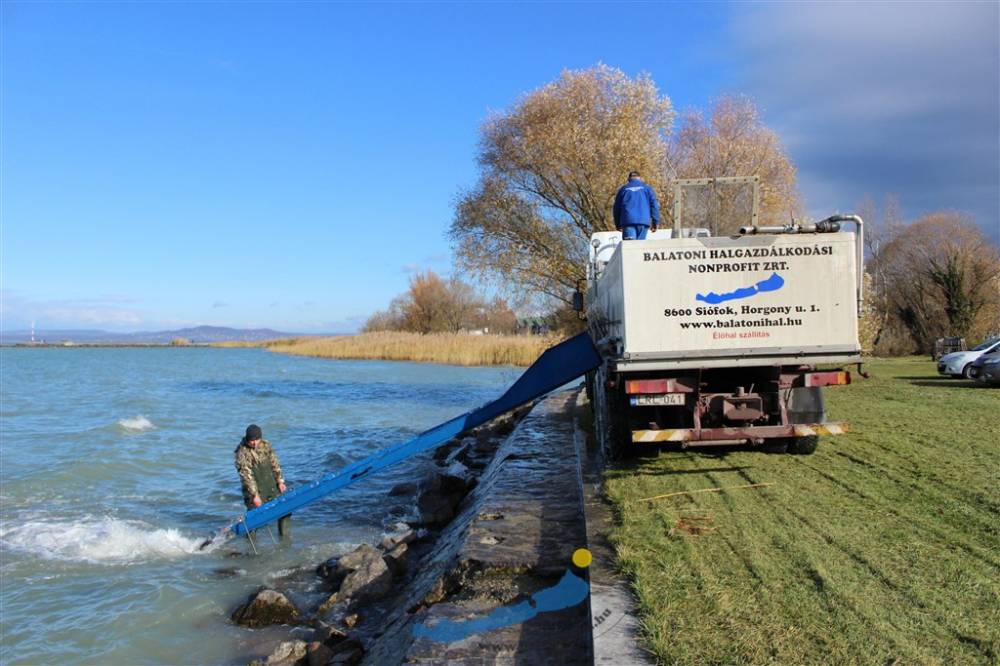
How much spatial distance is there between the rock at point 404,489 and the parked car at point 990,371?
1445 cm

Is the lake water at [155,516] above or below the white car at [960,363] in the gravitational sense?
below

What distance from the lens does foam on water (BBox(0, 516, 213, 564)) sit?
9.84 meters

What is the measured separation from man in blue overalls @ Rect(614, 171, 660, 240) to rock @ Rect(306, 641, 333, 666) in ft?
22.8

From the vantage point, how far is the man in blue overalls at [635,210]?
10539mm

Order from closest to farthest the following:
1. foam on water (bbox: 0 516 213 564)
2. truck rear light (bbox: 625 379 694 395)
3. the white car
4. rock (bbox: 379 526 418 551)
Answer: truck rear light (bbox: 625 379 694 395) → rock (bbox: 379 526 418 551) → foam on water (bbox: 0 516 213 564) → the white car

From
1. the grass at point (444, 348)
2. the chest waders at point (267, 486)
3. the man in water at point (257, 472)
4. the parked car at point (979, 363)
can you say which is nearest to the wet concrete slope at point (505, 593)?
the chest waders at point (267, 486)

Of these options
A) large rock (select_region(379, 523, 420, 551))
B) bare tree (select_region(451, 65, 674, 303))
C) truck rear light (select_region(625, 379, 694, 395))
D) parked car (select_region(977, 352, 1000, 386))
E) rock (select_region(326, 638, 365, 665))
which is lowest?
rock (select_region(326, 638, 365, 665))

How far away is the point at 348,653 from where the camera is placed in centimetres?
620

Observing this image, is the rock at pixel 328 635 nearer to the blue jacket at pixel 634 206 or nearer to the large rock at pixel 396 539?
the large rock at pixel 396 539

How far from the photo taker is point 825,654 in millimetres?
Answer: 3691

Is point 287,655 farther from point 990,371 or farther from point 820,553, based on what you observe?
point 990,371

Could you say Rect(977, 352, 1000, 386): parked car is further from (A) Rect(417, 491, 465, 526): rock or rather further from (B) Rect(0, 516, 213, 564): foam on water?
(B) Rect(0, 516, 213, 564): foam on water

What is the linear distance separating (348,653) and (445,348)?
1825 inches

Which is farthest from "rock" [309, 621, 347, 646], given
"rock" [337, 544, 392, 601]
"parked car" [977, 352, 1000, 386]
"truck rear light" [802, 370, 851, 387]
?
"parked car" [977, 352, 1000, 386]
